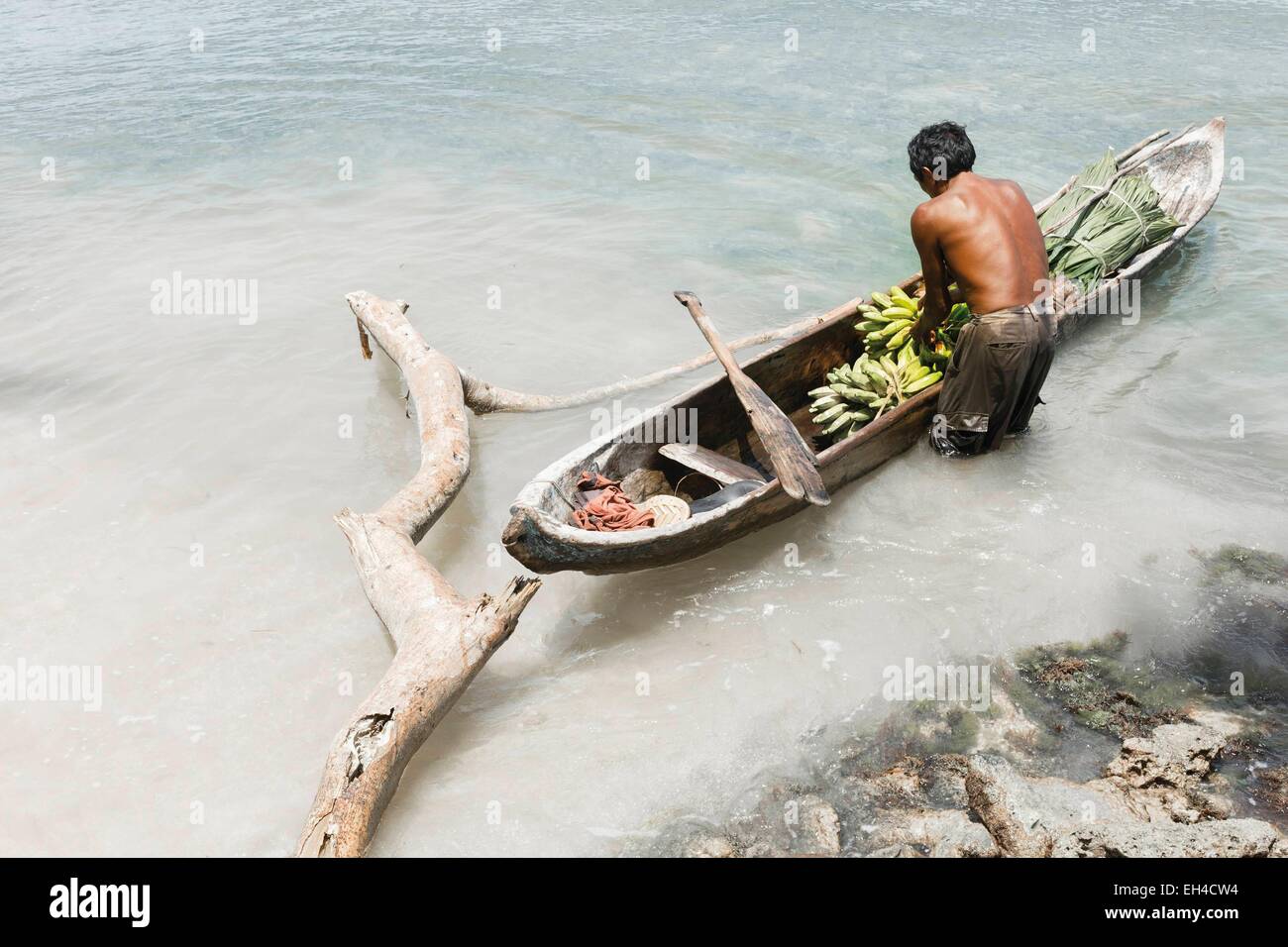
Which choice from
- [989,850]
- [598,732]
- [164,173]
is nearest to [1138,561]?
[989,850]

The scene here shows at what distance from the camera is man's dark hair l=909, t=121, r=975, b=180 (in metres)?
4.90

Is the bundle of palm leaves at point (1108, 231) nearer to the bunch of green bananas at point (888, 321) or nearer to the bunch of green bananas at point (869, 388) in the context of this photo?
the bunch of green bananas at point (888, 321)

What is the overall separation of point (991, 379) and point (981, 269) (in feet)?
2.04

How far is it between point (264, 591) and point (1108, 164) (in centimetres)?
705

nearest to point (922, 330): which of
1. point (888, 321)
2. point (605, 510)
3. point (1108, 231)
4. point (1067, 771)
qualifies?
point (888, 321)

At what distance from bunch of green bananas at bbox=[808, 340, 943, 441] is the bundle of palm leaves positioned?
2039 mm

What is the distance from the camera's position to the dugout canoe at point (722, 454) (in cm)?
408

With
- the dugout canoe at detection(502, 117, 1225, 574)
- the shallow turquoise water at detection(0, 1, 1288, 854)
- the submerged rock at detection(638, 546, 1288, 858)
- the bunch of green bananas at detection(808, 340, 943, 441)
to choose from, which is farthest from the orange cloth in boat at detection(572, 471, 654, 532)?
the bunch of green bananas at detection(808, 340, 943, 441)

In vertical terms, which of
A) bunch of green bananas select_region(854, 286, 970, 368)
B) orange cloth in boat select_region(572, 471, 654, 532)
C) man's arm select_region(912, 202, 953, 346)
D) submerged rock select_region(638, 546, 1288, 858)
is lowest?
submerged rock select_region(638, 546, 1288, 858)

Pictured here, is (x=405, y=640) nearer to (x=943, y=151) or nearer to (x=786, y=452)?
(x=786, y=452)

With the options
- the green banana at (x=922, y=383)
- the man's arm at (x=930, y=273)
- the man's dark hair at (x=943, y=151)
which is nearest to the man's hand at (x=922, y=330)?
the man's arm at (x=930, y=273)

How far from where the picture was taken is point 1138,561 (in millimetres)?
4781

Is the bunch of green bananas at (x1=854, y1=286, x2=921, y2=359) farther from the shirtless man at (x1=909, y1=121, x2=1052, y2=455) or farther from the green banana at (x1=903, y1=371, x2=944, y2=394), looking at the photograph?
the shirtless man at (x1=909, y1=121, x2=1052, y2=455)

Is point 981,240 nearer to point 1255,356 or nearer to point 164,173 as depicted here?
point 1255,356
